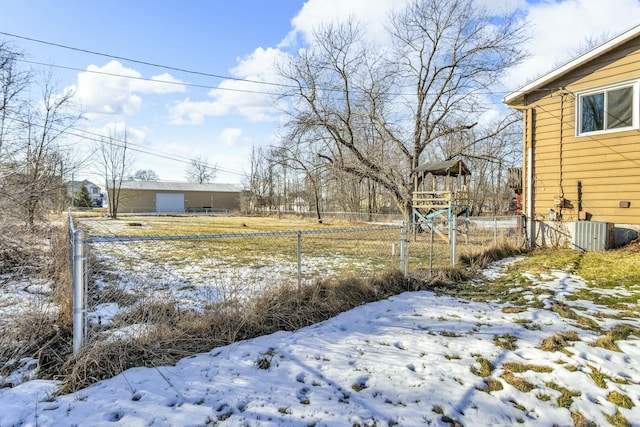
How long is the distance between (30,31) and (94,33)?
1676 millimetres

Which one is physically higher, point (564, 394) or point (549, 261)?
point (549, 261)

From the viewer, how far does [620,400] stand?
8.09 ft

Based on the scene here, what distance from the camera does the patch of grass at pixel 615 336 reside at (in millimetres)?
3274

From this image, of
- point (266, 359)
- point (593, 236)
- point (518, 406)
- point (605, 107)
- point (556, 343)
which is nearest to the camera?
point (518, 406)

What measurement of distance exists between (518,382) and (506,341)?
882 mm

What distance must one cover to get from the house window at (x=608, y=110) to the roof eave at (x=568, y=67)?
887 mm

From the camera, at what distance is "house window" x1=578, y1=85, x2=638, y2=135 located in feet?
27.4

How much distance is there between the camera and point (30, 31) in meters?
10.2

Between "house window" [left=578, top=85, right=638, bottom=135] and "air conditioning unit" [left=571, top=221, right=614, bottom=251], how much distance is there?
8.21 ft

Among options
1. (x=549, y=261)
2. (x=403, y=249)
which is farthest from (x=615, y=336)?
(x=549, y=261)

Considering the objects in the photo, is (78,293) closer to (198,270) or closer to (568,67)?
(198,270)

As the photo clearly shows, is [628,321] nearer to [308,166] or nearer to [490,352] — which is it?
[490,352]

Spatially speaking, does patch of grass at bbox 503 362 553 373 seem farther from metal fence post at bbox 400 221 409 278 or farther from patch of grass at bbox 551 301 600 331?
metal fence post at bbox 400 221 409 278

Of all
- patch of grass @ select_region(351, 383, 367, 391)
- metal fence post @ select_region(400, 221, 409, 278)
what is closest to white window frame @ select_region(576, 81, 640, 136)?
metal fence post @ select_region(400, 221, 409, 278)
